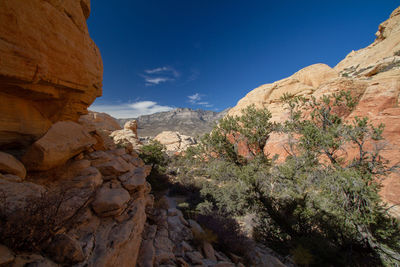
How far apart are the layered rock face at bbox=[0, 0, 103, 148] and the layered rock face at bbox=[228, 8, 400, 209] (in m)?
13.8

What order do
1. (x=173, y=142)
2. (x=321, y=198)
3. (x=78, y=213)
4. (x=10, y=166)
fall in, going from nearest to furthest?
1. (x=10, y=166)
2. (x=78, y=213)
3. (x=321, y=198)
4. (x=173, y=142)

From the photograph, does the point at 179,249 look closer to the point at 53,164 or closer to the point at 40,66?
the point at 53,164

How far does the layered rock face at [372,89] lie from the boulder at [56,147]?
44.2 ft

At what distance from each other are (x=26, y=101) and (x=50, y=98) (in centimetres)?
42

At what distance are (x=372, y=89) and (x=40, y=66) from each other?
22.1m

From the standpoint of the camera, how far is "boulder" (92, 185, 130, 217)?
2707 mm

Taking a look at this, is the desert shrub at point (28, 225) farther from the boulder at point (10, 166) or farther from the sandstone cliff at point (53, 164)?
the boulder at point (10, 166)

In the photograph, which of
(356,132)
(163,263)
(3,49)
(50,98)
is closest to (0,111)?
(50,98)

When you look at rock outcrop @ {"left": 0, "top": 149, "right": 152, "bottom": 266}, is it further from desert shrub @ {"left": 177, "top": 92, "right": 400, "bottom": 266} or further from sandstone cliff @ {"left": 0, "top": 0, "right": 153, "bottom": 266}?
desert shrub @ {"left": 177, "top": 92, "right": 400, "bottom": 266}

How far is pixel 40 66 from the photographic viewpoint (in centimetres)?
296

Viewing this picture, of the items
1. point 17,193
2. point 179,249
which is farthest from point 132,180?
point 179,249

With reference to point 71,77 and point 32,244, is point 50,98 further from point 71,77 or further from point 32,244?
point 32,244

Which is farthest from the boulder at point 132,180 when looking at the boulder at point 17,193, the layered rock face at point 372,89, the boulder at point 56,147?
the layered rock face at point 372,89

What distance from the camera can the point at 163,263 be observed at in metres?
3.22
